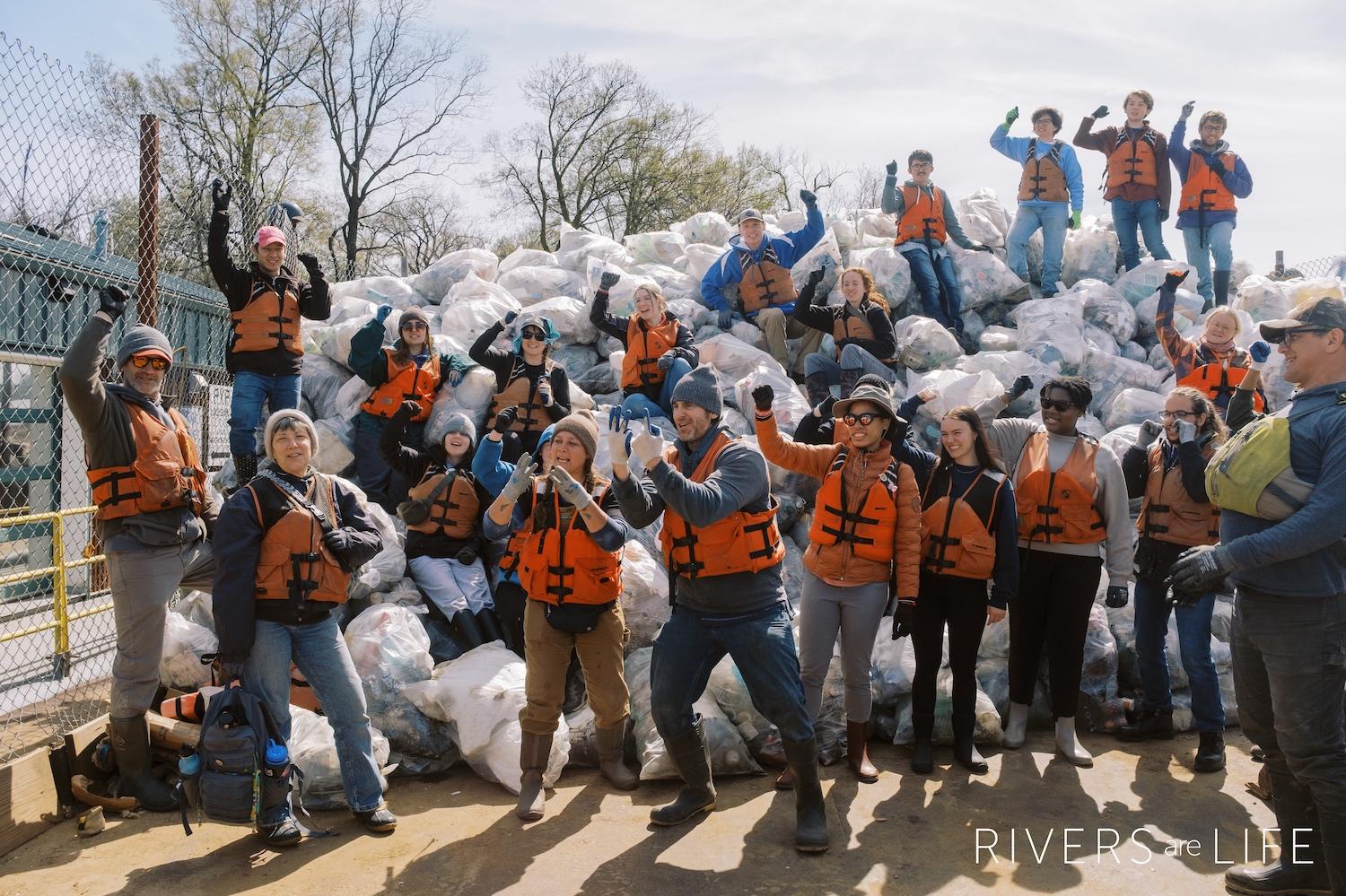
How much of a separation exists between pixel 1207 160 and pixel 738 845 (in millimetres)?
6283

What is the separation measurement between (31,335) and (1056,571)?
223 inches

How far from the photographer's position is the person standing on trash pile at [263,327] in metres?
4.34

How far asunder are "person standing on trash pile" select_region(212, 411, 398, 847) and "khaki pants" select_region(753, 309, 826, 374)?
12.7 ft

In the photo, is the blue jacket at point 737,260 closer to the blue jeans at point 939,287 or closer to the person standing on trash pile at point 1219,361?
the blue jeans at point 939,287

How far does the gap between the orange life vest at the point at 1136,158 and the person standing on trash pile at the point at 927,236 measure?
4.71 feet

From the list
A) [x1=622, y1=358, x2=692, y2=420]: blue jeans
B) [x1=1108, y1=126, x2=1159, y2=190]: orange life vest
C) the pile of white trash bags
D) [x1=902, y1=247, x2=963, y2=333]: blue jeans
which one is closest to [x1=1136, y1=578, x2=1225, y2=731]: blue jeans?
the pile of white trash bags

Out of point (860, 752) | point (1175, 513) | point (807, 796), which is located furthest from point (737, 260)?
point (807, 796)

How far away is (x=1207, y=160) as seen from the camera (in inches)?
261

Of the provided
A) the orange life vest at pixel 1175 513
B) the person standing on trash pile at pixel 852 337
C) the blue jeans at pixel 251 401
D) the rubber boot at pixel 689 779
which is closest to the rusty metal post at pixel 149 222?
the blue jeans at pixel 251 401

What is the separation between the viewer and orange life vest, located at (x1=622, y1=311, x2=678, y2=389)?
5246 mm

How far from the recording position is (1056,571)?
3.58m

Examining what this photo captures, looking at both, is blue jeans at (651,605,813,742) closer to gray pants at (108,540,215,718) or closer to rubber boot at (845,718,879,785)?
rubber boot at (845,718,879,785)

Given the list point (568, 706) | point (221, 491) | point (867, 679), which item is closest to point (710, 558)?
point (867, 679)

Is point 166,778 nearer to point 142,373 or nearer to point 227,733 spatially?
point 227,733
